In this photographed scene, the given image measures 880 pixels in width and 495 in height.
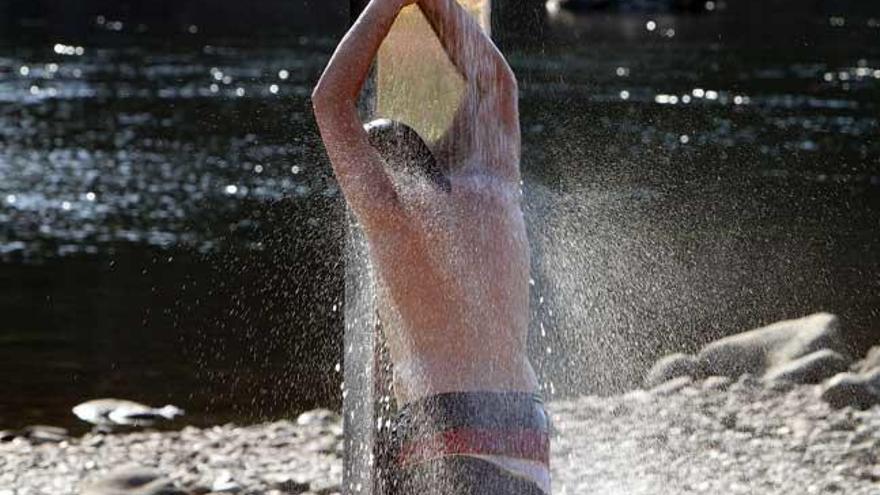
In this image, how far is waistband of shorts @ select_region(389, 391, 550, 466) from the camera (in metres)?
4.76

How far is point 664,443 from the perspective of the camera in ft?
32.0

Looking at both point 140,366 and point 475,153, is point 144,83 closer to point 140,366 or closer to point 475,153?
point 140,366

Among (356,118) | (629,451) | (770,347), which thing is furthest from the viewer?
(770,347)

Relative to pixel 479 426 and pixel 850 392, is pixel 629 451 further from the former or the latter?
pixel 479 426

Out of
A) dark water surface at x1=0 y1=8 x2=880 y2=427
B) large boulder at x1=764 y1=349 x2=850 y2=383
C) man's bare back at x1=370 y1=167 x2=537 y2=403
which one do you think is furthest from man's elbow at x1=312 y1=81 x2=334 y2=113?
large boulder at x1=764 y1=349 x2=850 y2=383

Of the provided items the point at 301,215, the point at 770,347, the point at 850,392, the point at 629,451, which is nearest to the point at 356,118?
the point at 629,451

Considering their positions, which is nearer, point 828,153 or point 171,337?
point 171,337

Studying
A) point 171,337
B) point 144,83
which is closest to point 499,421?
point 171,337

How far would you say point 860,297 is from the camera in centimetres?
1548

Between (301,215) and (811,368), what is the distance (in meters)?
10.1

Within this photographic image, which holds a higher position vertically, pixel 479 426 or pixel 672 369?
pixel 479 426

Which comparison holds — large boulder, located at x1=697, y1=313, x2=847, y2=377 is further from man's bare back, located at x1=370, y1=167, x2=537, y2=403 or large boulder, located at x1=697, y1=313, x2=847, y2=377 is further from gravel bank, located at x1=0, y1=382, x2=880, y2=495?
man's bare back, located at x1=370, y1=167, x2=537, y2=403

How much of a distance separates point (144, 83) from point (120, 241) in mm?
15693

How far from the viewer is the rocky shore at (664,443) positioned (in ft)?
29.4
